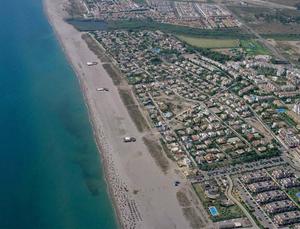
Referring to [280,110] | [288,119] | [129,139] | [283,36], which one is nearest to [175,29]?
[283,36]

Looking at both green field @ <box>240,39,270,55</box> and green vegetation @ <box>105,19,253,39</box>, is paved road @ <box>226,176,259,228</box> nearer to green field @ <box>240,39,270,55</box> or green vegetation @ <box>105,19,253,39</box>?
green field @ <box>240,39,270,55</box>

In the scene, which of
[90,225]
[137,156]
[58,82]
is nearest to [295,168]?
[137,156]

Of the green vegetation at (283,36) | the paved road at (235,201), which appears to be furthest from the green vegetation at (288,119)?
the green vegetation at (283,36)

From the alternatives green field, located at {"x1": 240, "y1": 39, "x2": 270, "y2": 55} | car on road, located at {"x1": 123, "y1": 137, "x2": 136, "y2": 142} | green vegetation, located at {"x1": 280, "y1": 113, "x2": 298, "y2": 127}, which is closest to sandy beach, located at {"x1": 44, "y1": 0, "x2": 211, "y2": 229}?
car on road, located at {"x1": 123, "y1": 137, "x2": 136, "y2": 142}

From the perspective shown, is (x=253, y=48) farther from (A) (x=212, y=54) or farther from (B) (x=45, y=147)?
(B) (x=45, y=147)

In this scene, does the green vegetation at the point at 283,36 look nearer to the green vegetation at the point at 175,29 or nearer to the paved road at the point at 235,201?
the green vegetation at the point at 175,29
